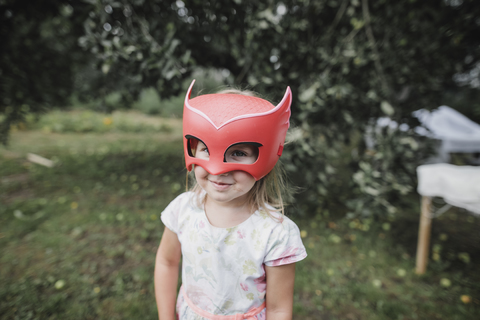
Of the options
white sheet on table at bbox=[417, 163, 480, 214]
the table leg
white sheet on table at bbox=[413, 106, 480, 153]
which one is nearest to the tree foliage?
white sheet on table at bbox=[417, 163, 480, 214]

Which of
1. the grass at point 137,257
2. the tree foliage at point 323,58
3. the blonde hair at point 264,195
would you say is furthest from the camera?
the grass at point 137,257

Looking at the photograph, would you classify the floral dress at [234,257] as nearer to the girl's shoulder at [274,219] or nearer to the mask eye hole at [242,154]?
the girl's shoulder at [274,219]

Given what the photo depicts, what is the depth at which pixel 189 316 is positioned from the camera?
3.93ft

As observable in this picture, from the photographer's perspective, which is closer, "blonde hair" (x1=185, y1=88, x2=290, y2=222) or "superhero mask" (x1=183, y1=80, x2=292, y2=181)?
"superhero mask" (x1=183, y1=80, x2=292, y2=181)

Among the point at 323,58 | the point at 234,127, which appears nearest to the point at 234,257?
the point at 234,127

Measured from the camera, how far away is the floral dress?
108cm

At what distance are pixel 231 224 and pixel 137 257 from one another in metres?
2.40

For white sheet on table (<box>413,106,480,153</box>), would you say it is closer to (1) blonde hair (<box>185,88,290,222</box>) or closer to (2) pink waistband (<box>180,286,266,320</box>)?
(1) blonde hair (<box>185,88,290,222</box>)

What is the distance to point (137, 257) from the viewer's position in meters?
3.09

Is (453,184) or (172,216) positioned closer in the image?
(172,216)

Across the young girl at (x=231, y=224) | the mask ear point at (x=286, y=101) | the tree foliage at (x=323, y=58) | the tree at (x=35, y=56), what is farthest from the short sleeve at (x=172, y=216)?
the tree at (x=35, y=56)

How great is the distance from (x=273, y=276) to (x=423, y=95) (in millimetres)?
2221

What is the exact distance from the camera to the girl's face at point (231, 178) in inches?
39.3

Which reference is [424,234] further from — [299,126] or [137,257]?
[137,257]
